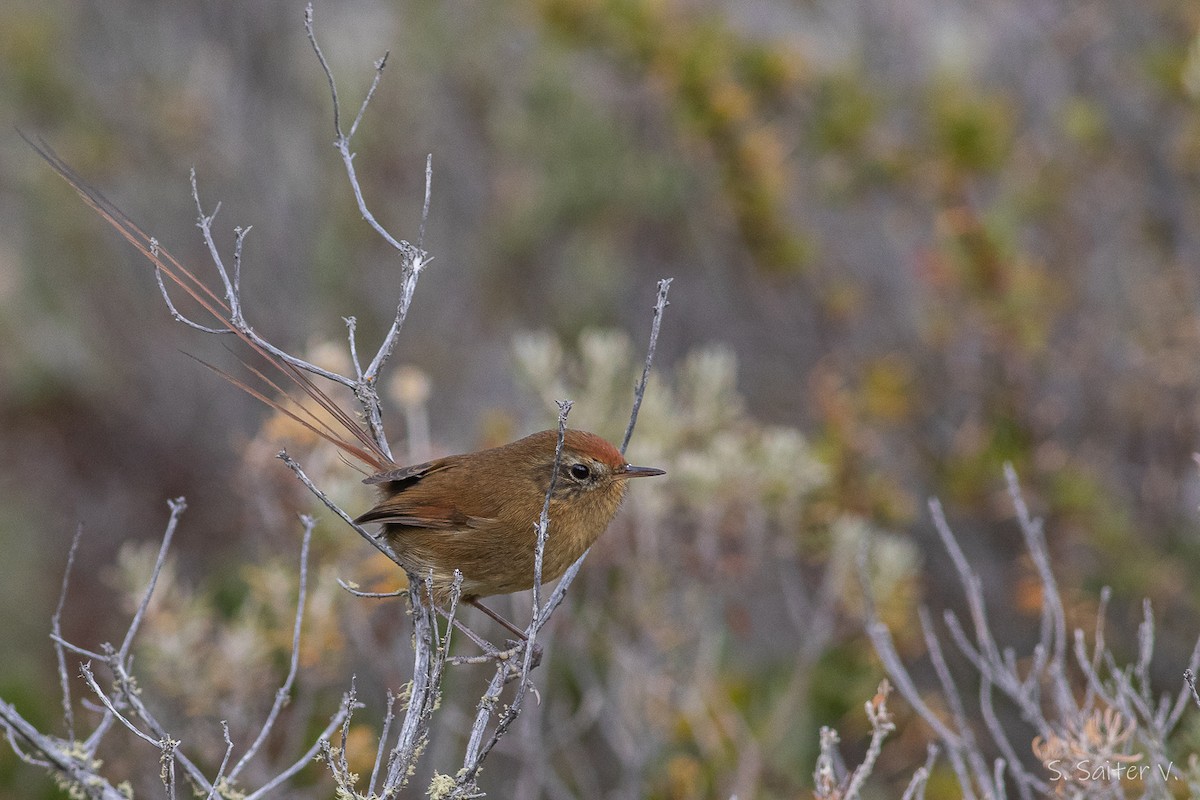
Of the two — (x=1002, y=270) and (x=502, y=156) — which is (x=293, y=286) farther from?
(x=1002, y=270)

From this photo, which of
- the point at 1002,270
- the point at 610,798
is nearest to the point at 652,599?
the point at 610,798

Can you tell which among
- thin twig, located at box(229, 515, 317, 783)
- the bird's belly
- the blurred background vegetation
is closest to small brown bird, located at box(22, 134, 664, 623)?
the bird's belly

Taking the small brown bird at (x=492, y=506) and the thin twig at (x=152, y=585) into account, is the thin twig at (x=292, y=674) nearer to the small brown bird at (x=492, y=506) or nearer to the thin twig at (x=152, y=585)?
the thin twig at (x=152, y=585)

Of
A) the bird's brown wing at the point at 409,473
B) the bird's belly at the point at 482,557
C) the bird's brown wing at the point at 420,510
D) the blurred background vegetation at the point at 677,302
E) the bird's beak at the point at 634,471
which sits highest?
the blurred background vegetation at the point at 677,302

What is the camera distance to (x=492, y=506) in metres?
3.61

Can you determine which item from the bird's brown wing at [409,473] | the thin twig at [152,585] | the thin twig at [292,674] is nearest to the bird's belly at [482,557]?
the bird's brown wing at [409,473]

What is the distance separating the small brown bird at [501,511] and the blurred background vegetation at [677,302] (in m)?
0.95

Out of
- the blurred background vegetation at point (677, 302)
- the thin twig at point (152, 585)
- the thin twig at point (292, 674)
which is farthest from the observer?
the blurred background vegetation at point (677, 302)

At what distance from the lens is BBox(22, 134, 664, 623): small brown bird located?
352cm

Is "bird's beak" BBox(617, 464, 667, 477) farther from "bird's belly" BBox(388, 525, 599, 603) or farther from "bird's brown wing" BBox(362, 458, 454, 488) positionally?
"bird's brown wing" BBox(362, 458, 454, 488)

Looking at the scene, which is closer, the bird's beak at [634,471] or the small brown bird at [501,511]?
the small brown bird at [501,511]

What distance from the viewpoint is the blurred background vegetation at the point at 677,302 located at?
5.08 m

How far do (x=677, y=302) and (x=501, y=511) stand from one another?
4996mm

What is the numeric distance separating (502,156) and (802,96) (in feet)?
10.6
